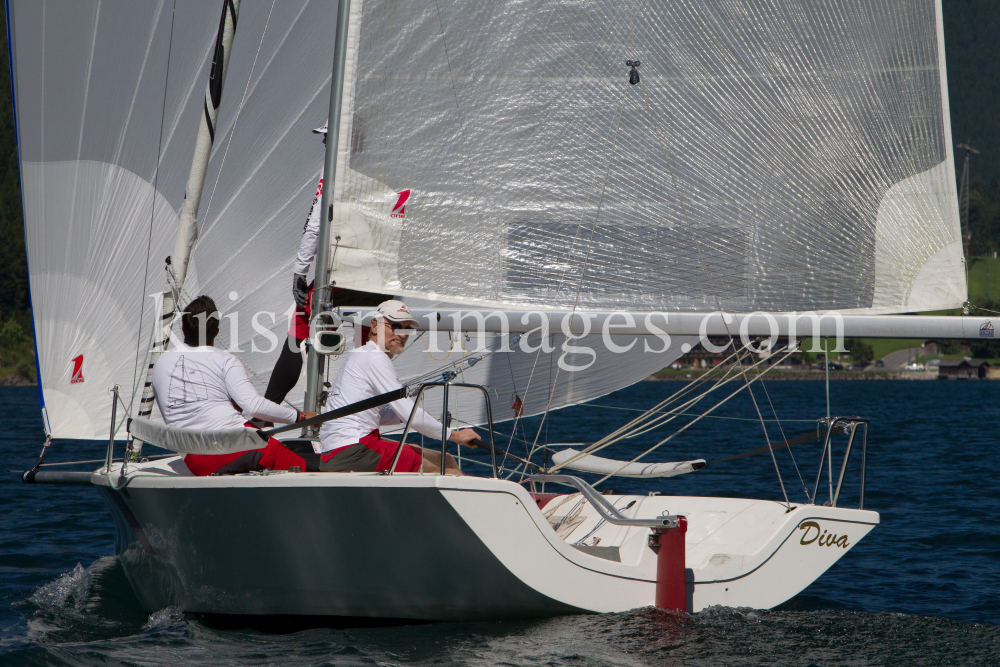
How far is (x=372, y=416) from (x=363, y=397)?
134mm

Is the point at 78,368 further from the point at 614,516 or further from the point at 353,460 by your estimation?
the point at 614,516

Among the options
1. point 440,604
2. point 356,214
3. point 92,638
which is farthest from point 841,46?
point 92,638

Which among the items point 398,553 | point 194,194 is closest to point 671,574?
point 398,553

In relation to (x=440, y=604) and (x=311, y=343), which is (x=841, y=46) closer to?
(x=311, y=343)

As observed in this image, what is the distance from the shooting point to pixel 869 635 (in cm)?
430

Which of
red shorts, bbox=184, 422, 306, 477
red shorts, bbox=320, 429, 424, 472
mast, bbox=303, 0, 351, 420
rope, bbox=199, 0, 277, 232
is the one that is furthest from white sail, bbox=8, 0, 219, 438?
red shorts, bbox=320, 429, 424, 472

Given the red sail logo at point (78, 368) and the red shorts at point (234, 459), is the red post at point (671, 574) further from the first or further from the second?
the red sail logo at point (78, 368)

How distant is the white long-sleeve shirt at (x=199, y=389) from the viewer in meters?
4.25

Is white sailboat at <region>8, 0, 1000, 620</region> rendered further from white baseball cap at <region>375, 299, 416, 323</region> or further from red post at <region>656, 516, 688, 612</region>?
white baseball cap at <region>375, 299, 416, 323</region>

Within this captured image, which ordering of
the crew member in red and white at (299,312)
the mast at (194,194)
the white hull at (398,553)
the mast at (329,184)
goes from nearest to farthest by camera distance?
the white hull at (398,553)
the mast at (329,184)
the mast at (194,194)
the crew member in red and white at (299,312)

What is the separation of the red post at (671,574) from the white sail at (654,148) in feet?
4.42

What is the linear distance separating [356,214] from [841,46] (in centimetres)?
261

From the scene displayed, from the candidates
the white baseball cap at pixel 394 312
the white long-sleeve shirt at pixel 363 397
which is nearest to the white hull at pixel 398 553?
the white long-sleeve shirt at pixel 363 397

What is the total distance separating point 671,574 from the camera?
4047 millimetres
